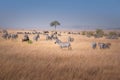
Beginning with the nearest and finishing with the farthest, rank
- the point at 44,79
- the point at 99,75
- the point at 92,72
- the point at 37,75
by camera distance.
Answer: the point at 44,79 < the point at 37,75 < the point at 99,75 < the point at 92,72

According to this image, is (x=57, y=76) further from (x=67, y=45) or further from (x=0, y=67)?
(x=67, y=45)

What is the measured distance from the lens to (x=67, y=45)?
2159cm

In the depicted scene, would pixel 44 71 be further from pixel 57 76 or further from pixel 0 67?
pixel 0 67

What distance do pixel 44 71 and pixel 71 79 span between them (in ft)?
4.95

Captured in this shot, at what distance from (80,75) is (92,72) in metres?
1.04

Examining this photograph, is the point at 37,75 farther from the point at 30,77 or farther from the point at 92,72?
the point at 92,72

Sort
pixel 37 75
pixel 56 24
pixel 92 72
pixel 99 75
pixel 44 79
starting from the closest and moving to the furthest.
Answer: pixel 44 79 < pixel 37 75 < pixel 99 75 < pixel 92 72 < pixel 56 24

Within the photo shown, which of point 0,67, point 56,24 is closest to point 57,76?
→ point 0,67

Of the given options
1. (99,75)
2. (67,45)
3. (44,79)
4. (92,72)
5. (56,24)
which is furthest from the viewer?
(56,24)

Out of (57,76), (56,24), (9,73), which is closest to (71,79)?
(57,76)

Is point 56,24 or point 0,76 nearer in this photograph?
point 0,76

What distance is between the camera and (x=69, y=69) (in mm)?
9852

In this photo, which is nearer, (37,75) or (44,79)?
(44,79)

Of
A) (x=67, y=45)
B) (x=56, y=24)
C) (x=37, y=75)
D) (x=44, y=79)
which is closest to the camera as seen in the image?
(x=44, y=79)
